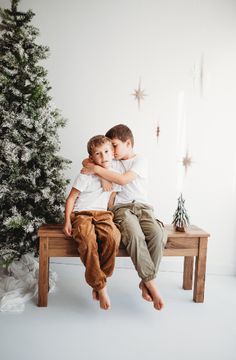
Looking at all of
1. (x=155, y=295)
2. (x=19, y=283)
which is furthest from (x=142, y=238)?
(x=19, y=283)

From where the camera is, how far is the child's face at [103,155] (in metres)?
2.12

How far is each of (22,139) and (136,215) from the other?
3.08 feet

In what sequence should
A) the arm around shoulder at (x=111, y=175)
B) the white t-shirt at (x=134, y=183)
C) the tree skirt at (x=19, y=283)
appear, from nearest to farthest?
the tree skirt at (x=19, y=283), the arm around shoulder at (x=111, y=175), the white t-shirt at (x=134, y=183)

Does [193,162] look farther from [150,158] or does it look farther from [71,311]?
[71,311]

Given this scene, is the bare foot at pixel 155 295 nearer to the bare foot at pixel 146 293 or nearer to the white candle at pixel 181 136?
the bare foot at pixel 146 293

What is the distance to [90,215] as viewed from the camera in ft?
6.80

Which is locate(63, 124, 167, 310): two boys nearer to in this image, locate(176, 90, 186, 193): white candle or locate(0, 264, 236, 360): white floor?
locate(0, 264, 236, 360): white floor

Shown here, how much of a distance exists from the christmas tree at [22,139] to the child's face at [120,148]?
43 centimetres

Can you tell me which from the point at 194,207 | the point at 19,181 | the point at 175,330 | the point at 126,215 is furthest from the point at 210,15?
the point at 175,330

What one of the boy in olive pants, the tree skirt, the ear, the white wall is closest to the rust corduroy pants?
the boy in olive pants

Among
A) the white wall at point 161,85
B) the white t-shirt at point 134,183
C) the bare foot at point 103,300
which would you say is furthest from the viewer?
the white wall at point 161,85

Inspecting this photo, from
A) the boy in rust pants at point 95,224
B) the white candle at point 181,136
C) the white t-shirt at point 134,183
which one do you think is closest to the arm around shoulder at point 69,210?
the boy in rust pants at point 95,224

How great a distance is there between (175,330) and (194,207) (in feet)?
4.11

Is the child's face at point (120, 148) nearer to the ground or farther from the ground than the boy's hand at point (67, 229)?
farther from the ground
